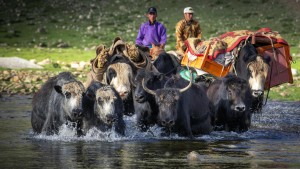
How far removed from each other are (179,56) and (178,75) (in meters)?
2.55

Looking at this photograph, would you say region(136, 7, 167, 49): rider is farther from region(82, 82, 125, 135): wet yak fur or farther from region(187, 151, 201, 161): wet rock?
region(187, 151, 201, 161): wet rock

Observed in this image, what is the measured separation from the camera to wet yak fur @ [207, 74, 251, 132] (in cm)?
1636

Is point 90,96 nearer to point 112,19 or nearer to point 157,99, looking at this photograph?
point 157,99

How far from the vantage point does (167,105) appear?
15078 millimetres

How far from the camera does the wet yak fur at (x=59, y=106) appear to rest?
14797 mm

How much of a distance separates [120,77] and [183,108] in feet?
5.84

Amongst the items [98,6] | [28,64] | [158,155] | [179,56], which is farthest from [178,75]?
[98,6]

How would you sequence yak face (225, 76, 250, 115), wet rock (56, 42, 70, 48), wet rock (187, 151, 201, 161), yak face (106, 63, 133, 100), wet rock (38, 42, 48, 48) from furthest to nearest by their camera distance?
wet rock (38, 42, 48, 48), wet rock (56, 42, 70, 48), yak face (106, 63, 133, 100), yak face (225, 76, 250, 115), wet rock (187, 151, 201, 161)

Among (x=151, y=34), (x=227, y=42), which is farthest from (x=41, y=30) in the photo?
(x=227, y=42)

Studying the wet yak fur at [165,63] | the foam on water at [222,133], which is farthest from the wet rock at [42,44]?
Answer: the wet yak fur at [165,63]

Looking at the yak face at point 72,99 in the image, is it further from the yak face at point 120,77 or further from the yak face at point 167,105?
the yak face at point 120,77

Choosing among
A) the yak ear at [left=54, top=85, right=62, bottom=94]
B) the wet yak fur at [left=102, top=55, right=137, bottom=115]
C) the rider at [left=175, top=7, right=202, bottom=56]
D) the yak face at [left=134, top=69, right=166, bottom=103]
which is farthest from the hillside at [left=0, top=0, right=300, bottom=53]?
the yak ear at [left=54, top=85, right=62, bottom=94]

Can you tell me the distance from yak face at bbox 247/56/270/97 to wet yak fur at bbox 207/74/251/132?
40 cm

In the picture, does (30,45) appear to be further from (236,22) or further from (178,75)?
(178,75)
